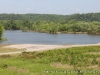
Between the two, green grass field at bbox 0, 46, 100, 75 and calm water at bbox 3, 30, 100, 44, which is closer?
green grass field at bbox 0, 46, 100, 75

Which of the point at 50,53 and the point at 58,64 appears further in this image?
the point at 50,53

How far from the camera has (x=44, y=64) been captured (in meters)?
25.9

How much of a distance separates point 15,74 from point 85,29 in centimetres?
14110

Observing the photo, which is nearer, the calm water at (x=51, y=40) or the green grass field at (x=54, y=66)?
the green grass field at (x=54, y=66)

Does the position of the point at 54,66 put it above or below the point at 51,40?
above

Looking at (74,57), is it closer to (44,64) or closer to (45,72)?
(44,64)

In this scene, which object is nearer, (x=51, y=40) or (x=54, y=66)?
(x=54, y=66)

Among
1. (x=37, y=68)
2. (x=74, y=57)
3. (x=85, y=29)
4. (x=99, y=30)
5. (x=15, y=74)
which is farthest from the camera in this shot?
(x=85, y=29)

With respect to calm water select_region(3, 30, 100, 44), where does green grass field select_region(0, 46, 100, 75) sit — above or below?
above

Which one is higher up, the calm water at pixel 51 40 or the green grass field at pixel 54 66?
the green grass field at pixel 54 66

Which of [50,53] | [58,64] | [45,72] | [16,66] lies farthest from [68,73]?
[50,53]

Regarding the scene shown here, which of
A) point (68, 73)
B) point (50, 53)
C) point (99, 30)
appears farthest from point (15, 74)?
point (99, 30)

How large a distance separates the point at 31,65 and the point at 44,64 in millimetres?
1636

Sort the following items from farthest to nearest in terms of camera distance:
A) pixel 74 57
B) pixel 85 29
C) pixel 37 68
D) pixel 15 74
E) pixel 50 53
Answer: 1. pixel 85 29
2. pixel 50 53
3. pixel 74 57
4. pixel 37 68
5. pixel 15 74
